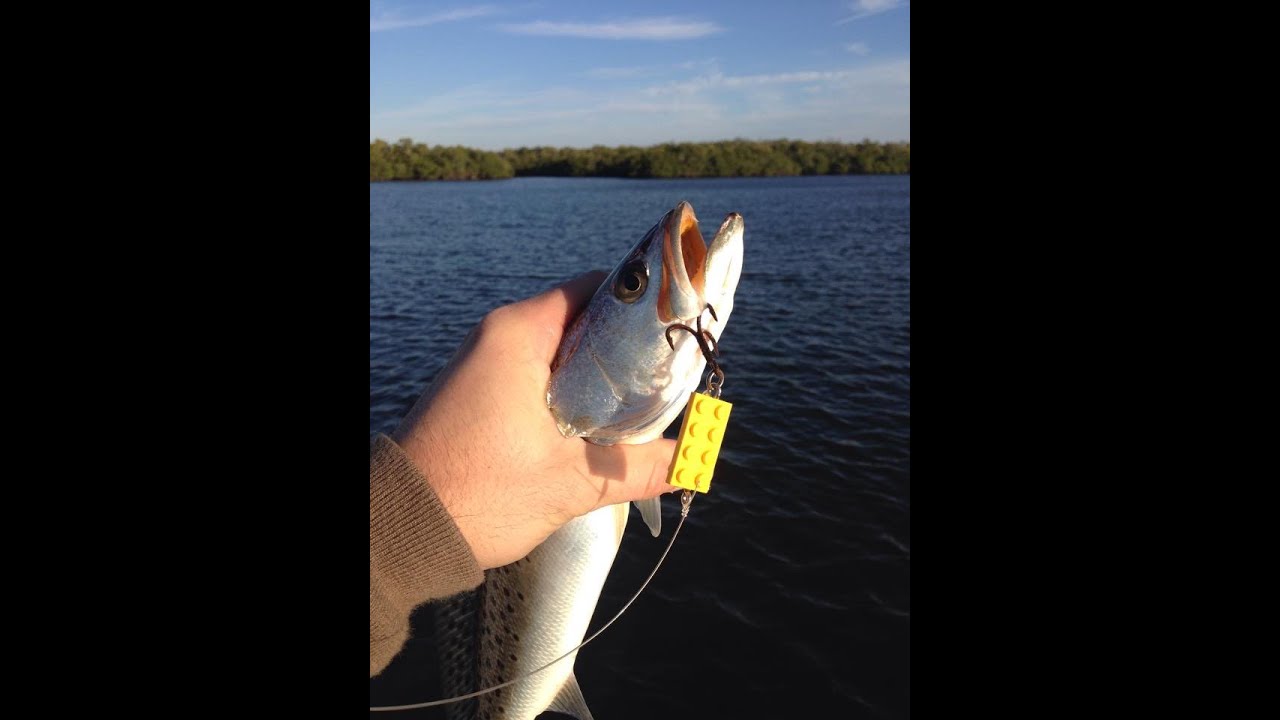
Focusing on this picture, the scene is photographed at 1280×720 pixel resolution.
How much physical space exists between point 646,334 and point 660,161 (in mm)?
98952

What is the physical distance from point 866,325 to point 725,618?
12499mm

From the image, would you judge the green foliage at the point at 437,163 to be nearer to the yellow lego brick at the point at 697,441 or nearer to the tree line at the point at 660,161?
the tree line at the point at 660,161

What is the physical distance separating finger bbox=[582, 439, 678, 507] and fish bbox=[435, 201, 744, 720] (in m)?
0.06

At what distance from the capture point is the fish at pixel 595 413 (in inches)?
103

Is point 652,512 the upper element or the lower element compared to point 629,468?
lower

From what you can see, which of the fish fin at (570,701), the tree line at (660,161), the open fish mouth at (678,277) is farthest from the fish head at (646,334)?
the tree line at (660,161)

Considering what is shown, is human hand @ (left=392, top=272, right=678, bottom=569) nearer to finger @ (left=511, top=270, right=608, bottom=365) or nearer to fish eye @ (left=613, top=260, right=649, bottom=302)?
finger @ (left=511, top=270, right=608, bottom=365)

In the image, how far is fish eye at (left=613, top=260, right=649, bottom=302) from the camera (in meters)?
2.69

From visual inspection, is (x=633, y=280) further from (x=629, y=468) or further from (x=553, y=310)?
(x=629, y=468)

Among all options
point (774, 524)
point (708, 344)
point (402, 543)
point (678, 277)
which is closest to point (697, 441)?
point (708, 344)

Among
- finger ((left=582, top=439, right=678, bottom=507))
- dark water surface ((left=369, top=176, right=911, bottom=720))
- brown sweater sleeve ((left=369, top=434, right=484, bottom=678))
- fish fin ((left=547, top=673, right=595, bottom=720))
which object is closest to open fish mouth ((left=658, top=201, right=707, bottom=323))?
finger ((left=582, top=439, right=678, bottom=507))

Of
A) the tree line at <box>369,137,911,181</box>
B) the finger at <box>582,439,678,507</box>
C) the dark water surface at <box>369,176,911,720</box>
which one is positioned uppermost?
the tree line at <box>369,137,911,181</box>

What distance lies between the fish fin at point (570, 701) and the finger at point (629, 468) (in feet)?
4.77

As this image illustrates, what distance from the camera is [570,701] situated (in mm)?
3957
